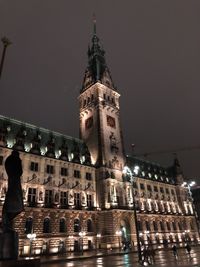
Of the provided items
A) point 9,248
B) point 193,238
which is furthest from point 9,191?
point 193,238

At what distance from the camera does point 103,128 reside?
62.8 meters

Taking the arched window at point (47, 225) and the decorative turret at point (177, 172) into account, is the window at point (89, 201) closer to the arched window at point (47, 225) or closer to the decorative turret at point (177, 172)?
the arched window at point (47, 225)

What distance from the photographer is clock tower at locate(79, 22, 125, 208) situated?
55250mm

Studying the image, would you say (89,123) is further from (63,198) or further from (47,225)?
(47,225)

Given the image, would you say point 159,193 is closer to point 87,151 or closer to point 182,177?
point 182,177

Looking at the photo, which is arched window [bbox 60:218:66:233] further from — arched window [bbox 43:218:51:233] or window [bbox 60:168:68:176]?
window [bbox 60:168:68:176]

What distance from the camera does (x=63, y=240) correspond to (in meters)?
44.7

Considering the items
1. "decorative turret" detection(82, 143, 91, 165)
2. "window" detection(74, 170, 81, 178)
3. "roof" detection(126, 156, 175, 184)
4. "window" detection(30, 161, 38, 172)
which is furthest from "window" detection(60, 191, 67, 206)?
"roof" detection(126, 156, 175, 184)

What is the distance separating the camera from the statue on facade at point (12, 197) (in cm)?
1208

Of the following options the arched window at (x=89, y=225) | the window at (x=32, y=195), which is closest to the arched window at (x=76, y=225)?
the arched window at (x=89, y=225)

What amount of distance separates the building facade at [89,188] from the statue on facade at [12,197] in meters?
20.1

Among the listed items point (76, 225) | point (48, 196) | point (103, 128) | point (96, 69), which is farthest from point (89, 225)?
point (96, 69)

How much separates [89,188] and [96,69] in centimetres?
3834

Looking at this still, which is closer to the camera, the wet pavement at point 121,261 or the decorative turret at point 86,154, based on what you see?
the wet pavement at point 121,261
